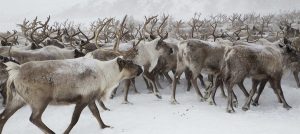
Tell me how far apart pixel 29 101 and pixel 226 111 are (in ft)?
11.1

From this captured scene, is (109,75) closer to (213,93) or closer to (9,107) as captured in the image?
(9,107)

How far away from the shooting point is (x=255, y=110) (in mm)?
7168

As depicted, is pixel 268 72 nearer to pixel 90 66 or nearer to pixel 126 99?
pixel 126 99

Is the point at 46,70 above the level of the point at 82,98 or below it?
above

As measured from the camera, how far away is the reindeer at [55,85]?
4977mm

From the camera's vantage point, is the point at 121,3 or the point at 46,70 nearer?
the point at 46,70

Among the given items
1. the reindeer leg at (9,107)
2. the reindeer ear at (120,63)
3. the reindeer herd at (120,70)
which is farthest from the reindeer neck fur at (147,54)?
the reindeer leg at (9,107)

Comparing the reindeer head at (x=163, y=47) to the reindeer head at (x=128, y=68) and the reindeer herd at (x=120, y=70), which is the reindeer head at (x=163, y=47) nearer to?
the reindeer herd at (x=120, y=70)

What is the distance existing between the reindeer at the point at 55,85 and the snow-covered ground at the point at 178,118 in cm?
66

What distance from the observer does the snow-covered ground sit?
5.59m

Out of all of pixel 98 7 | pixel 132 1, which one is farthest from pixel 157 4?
pixel 98 7

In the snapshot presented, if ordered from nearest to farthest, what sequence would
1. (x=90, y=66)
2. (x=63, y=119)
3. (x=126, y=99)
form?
(x=90, y=66) < (x=63, y=119) < (x=126, y=99)

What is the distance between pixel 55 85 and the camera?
5059 millimetres

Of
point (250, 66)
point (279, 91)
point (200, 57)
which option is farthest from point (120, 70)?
point (279, 91)
